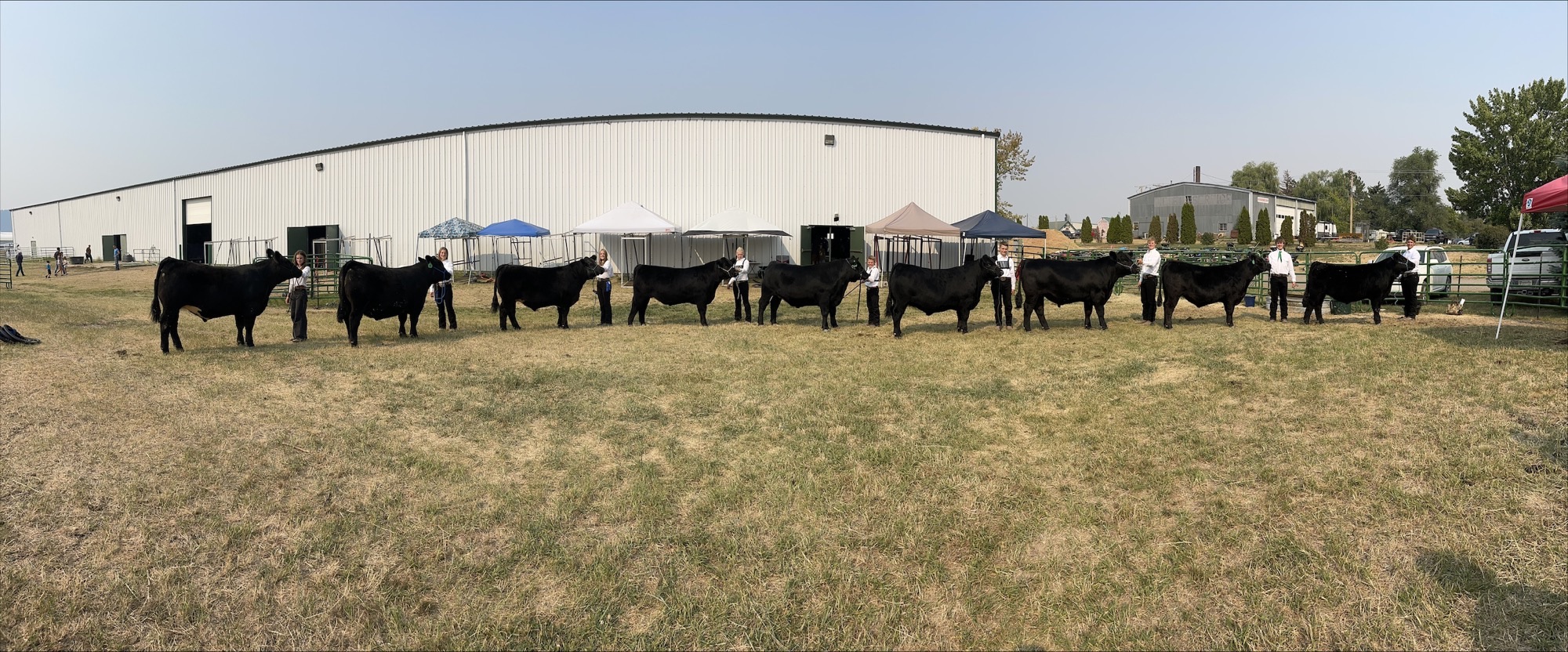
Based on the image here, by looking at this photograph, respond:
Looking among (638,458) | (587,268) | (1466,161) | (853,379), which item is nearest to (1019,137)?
(1466,161)

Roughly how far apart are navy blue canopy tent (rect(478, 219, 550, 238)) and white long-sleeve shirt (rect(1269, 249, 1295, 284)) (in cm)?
1924

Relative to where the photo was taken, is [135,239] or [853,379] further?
[135,239]

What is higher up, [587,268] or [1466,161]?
[1466,161]

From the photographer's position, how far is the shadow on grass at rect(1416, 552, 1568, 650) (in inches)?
157

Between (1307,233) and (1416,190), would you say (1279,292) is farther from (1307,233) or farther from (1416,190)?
(1416,190)

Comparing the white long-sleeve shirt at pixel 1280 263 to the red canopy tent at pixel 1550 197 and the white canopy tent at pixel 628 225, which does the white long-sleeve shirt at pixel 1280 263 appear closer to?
the red canopy tent at pixel 1550 197

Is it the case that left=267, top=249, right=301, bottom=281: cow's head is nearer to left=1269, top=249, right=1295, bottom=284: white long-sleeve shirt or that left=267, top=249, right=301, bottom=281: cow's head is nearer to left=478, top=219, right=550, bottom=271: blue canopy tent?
left=478, top=219, right=550, bottom=271: blue canopy tent

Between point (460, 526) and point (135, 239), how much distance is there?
54.7 meters

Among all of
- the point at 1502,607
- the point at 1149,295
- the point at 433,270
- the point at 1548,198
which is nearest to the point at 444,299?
the point at 433,270

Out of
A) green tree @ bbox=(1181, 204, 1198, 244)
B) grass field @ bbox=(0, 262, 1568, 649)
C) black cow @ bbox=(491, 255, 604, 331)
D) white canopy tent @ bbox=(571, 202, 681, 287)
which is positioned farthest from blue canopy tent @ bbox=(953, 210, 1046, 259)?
green tree @ bbox=(1181, 204, 1198, 244)

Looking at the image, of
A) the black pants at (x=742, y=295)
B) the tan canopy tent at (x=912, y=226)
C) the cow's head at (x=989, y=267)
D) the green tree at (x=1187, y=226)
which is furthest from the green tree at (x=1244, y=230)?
the black pants at (x=742, y=295)

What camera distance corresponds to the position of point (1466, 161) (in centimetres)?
4756


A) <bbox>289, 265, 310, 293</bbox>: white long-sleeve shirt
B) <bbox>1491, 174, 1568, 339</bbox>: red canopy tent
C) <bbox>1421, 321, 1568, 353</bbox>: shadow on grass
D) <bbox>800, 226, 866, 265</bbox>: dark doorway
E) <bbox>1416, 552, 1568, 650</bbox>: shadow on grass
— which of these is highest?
<bbox>800, 226, 866, 265</bbox>: dark doorway

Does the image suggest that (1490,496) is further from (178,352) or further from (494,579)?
(178,352)
